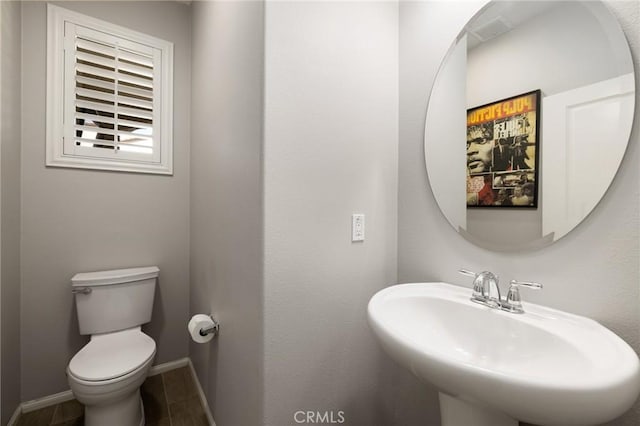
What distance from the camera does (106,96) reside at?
1723 mm

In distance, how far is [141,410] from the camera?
1.46m

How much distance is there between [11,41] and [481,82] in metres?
2.28

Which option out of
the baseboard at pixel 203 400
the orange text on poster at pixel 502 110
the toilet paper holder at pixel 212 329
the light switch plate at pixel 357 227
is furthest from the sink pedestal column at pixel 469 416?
the baseboard at pixel 203 400

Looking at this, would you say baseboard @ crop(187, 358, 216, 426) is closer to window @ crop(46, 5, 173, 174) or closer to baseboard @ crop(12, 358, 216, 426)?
baseboard @ crop(12, 358, 216, 426)

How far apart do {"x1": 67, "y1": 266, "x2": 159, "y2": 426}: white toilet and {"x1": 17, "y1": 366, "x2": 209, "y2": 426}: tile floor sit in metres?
0.12

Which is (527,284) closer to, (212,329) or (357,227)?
(357,227)

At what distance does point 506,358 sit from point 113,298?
1991 mm

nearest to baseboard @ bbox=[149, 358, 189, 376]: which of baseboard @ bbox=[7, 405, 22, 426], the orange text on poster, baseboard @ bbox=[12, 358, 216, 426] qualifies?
baseboard @ bbox=[12, 358, 216, 426]

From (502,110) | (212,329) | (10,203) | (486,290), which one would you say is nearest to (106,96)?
(10,203)

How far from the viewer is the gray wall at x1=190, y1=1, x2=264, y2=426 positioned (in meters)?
0.93

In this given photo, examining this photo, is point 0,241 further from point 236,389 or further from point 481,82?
point 481,82

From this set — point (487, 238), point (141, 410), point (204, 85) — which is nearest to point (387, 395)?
point (487, 238)

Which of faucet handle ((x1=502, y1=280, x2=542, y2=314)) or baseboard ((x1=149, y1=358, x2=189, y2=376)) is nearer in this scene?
faucet handle ((x1=502, y1=280, x2=542, y2=314))

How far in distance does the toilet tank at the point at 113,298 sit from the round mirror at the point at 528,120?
72.9 inches
